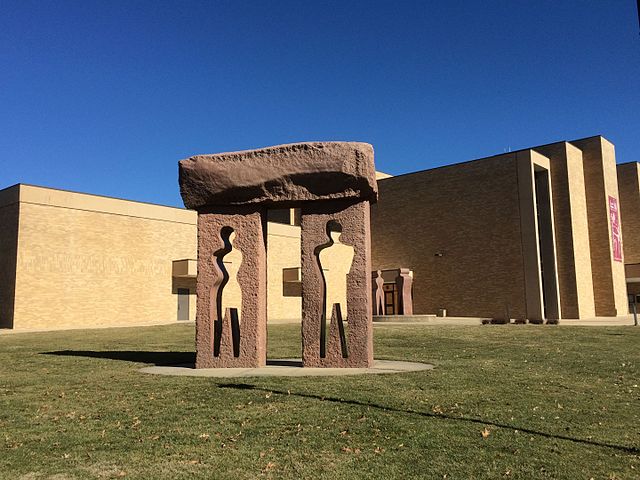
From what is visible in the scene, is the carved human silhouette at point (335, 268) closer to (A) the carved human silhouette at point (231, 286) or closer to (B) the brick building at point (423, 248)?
(B) the brick building at point (423, 248)

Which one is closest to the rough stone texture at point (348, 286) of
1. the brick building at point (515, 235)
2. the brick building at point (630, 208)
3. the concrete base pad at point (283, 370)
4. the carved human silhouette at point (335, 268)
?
the concrete base pad at point (283, 370)

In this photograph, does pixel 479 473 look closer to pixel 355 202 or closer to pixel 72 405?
pixel 72 405

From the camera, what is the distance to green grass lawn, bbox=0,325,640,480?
4.56m

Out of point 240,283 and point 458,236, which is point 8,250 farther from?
point 458,236

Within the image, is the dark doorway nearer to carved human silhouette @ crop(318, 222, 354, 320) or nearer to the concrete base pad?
carved human silhouette @ crop(318, 222, 354, 320)

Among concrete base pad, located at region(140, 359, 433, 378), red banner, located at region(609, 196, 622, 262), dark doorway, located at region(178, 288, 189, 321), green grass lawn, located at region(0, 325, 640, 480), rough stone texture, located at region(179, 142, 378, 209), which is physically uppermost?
red banner, located at region(609, 196, 622, 262)

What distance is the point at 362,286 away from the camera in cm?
1025

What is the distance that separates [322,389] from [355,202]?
391 cm

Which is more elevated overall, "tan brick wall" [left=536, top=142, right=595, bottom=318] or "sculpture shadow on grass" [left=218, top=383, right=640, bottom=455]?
"tan brick wall" [left=536, top=142, right=595, bottom=318]

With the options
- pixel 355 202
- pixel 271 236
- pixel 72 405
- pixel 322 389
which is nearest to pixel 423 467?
pixel 322 389

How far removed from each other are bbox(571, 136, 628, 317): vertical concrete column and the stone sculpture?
3224 cm

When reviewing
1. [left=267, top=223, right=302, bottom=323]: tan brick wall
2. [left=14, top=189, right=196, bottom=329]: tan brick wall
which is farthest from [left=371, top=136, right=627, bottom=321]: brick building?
[left=14, top=189, right=196, bottom=329]: tan brick wall

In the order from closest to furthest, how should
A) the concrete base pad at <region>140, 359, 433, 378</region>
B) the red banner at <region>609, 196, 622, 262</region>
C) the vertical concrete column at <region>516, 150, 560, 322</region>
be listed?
the concrete base pad at <region>140, 359, 433, 378</region> < the vertical concrete column at <region>516, 150, 560, 322</region> < the red banner at <region>609, 196, 622, 262</region>

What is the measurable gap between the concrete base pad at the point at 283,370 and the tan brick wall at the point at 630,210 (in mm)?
39995
